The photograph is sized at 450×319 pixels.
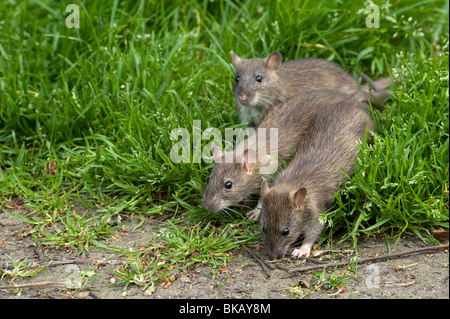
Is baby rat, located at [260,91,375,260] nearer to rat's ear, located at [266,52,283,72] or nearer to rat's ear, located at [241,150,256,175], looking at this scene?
rat's ear, located at [241,150,256,175]

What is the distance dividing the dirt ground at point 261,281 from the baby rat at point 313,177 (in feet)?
0.76

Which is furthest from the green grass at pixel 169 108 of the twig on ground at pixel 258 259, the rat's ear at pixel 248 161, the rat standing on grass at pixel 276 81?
the rat's ear at pixel 248 161

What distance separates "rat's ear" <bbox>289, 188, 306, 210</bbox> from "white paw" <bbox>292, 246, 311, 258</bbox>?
30 centimetres

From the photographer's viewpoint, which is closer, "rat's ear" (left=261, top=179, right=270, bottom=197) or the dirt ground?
the dirt ground

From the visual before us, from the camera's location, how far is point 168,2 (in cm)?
698

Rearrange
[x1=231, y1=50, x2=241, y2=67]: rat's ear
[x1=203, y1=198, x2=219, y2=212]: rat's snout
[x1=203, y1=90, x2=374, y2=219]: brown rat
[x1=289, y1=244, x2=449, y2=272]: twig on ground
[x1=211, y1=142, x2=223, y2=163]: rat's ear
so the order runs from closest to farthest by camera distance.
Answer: [x1=289, y1=244, x2=449, y2=272]: twig on ground → [x1=203, y1=198, x2=219, y2=212]: rat's snout → [x1=203, y1=90, x2=374, y2=219]: brown rat → [x1=211, y1=142, x2=223, y2=163]: rat's ear → [x1=231, y1=50, x2=241, y2=67]: rat's ear

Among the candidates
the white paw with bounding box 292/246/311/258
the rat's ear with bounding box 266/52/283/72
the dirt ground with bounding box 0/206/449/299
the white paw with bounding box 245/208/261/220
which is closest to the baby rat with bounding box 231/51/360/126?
the rat's ear with bounding box 266/52/283/72

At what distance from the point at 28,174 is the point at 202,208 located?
5.39ft

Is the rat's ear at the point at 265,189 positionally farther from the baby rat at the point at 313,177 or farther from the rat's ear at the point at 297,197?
the rat's ear at the point at 297,197

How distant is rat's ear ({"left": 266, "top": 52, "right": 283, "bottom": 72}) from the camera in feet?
19.4

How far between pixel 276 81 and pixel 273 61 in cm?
19

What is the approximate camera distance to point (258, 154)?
17.1 feet

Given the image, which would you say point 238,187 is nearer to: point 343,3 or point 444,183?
point 444,183

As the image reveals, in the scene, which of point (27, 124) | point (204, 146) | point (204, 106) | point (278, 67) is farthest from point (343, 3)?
point (27, 124)
